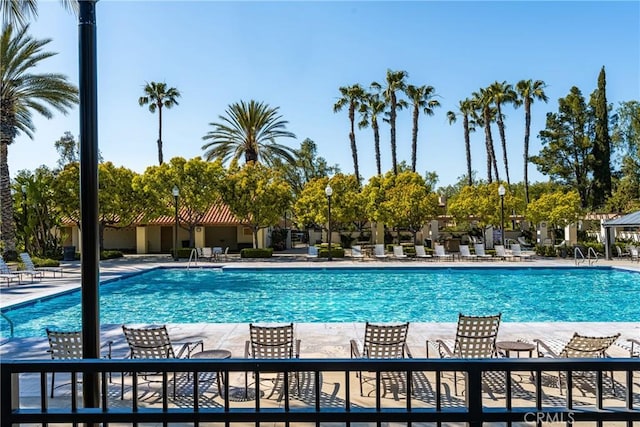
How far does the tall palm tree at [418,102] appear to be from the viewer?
125ft

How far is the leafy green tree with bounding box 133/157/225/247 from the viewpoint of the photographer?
26.2 metres

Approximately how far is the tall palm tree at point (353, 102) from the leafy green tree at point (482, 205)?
1078 centimetres

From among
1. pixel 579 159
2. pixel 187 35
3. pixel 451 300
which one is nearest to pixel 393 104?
pixel 579 159

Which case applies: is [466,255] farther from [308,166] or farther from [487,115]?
[308,166]

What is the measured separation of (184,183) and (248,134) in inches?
353

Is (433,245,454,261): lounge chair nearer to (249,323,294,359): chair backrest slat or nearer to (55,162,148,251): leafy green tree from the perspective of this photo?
(55,162,148,251): leafy green tree

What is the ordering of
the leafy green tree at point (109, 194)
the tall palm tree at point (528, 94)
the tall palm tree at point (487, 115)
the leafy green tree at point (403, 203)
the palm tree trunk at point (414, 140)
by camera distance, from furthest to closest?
the tall palm tree at point (487, 115) → the tall palm tree at point (528, 94) → the palm tree trunk at point (414, 140) → the leafy green tree at point (403, 203) → the leafy green tree at point (109, 194)

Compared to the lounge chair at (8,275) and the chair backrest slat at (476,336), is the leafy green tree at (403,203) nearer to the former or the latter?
the lounge chair at (8,275)

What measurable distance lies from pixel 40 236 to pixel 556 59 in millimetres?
28873

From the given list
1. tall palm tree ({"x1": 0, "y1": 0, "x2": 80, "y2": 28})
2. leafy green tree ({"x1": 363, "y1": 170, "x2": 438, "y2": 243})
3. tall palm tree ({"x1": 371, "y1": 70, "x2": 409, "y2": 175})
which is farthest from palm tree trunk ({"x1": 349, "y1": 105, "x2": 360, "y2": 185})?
tall palm tree ({"x1": 0, "y1": 0, "x2": 80, "y2": 28})

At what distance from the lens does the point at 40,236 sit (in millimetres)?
27781

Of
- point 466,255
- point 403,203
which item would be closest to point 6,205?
point 403,203

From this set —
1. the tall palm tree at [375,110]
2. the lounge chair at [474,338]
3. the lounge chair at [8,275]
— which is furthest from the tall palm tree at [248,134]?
the lounge chair at [474,338]

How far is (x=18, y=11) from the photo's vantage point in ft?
45.2
